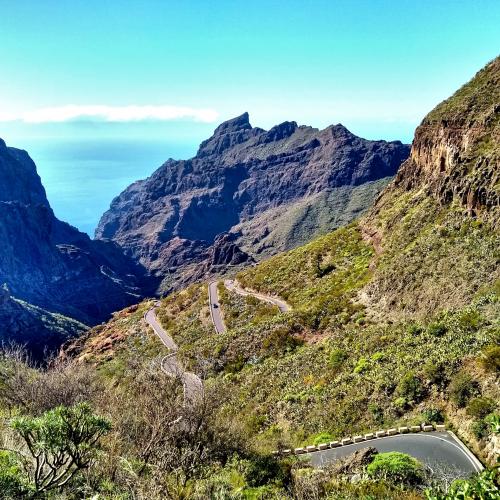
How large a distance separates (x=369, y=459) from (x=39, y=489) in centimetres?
1116

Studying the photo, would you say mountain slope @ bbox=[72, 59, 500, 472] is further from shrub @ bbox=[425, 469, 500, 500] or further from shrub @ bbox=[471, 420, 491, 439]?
shrub @ bbox=[425, 469, 500, 500]

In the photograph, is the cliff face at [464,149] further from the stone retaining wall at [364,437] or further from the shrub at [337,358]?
the stone retaining wall at [364,437]

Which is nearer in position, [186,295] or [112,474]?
[112,474]

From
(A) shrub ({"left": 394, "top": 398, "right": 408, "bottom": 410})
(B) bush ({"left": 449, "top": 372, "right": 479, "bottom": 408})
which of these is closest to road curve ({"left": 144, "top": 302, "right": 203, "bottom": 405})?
(A) shrub ({"left": 394, "top": 398, "right": 408, "bottom": 410})

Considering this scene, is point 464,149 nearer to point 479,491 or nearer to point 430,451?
point 430,451

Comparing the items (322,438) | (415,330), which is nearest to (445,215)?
(415,330)

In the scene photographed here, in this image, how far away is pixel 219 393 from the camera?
23578 millimetres

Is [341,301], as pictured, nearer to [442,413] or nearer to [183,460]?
[442,413]

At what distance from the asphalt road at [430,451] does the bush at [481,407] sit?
1271mm

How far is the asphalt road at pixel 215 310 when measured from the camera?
5822 centimetres

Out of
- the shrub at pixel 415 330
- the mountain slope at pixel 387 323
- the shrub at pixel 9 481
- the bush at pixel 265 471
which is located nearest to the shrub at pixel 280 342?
the mountain slope at pixel 387 323

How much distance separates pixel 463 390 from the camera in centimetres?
2062

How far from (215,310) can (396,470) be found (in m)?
49.3

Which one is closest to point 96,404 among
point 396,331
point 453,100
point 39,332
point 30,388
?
point 30,388
